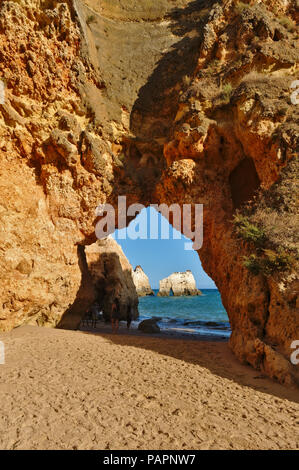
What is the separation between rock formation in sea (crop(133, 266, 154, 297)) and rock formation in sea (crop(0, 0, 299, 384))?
55.4 meters

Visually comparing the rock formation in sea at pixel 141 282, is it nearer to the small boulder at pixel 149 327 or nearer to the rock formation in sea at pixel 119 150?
the small boulder at pixel 149 327

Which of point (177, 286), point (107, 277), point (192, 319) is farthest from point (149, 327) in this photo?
point (177, 286)

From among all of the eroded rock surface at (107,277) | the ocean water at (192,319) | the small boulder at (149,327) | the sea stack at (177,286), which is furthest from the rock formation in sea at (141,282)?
the small boulder at (149,327)

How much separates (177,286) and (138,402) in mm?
69893

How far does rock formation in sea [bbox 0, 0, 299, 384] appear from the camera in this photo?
9.06m

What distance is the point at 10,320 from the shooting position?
9.49 metres

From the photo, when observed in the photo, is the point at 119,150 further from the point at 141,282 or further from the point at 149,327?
the point at 141,282

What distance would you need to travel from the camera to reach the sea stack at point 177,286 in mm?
72562

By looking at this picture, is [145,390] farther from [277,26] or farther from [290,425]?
[277,26]

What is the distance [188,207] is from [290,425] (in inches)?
339

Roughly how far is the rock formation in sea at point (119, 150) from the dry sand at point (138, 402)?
8.15 feet

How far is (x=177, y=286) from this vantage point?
72750 millimetres

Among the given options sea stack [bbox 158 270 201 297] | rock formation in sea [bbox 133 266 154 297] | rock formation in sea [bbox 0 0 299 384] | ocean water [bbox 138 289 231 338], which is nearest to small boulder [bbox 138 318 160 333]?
ocean water [bbox 138 289 231 338]
